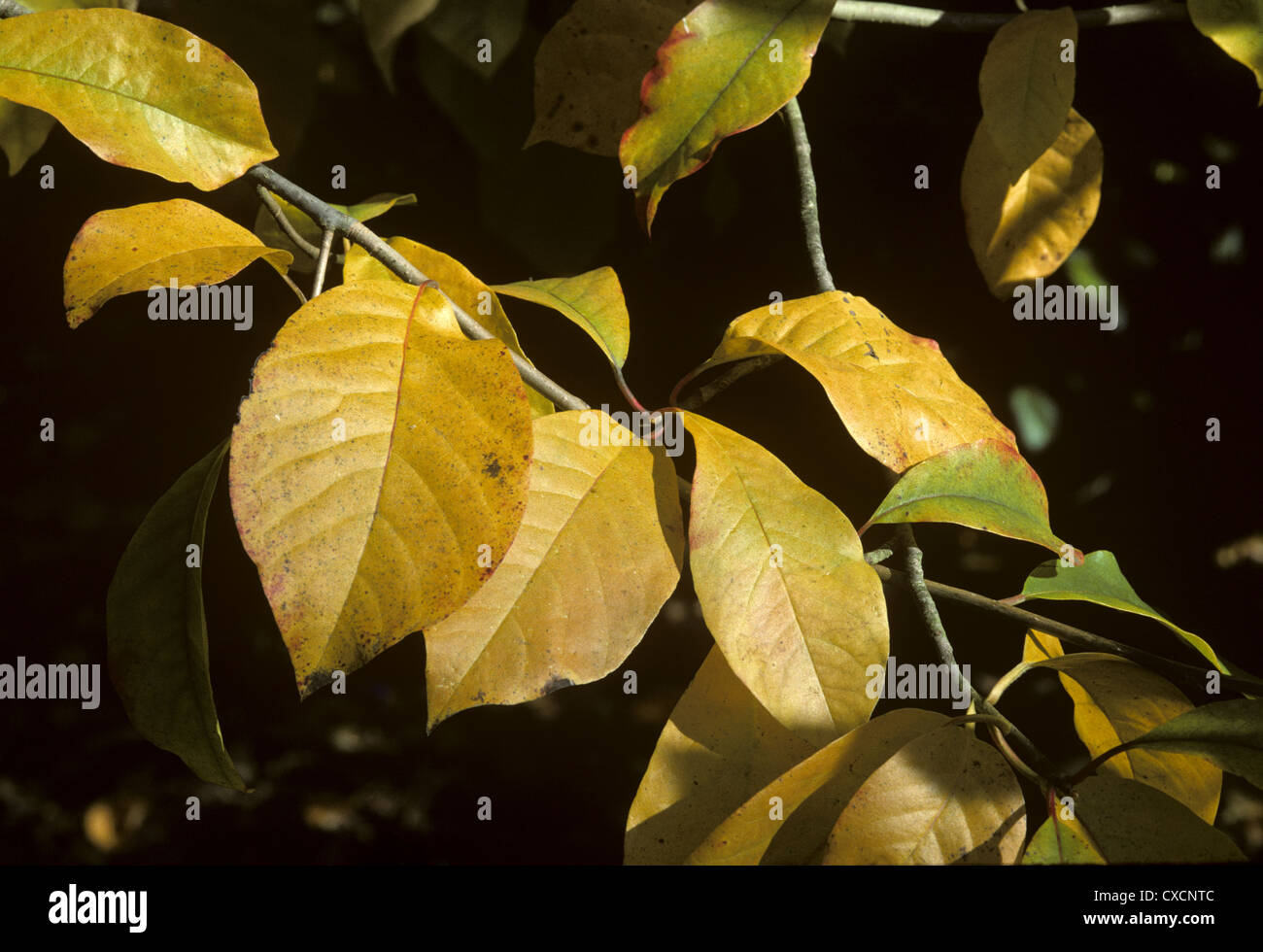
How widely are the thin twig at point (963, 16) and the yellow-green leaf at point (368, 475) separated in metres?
0.45

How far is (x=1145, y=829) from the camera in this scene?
426 millimetres

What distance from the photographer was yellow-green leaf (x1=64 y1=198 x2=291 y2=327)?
0.43m

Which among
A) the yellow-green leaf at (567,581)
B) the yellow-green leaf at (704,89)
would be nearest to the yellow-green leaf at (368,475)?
the yellow-green leaf at (567,581)

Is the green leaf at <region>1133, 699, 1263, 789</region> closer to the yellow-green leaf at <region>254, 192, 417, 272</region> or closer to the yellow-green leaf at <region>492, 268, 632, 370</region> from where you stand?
the yellow-green leaf at <region>492, 268, 632, 370</region>

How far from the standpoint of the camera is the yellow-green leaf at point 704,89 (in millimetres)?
482

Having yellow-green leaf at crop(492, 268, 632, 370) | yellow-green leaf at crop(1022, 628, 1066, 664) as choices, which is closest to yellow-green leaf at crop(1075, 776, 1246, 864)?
yellow-green leaf at crop(1022, 628, 1066, 664)

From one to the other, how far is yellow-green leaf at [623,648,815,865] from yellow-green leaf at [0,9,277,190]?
0.37 metres

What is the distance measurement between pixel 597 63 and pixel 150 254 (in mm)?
344

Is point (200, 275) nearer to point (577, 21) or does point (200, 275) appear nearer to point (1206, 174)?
point (577, 21)

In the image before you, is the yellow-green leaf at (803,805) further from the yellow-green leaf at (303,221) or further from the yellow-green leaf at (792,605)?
the yellow-green leaf at (303,221)

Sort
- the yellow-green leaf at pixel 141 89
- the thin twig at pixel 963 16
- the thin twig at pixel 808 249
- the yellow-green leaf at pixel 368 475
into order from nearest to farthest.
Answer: the yellow-green leaf at pixel 368 475 < the yellow-green leaf at pixel 141 89 < the thin twig at pixel 808 249 < the thin twig at pixel 963 16

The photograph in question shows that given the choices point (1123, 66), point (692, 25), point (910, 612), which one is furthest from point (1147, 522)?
point (692, 25)

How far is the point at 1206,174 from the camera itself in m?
1.00

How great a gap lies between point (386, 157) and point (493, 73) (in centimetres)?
19
